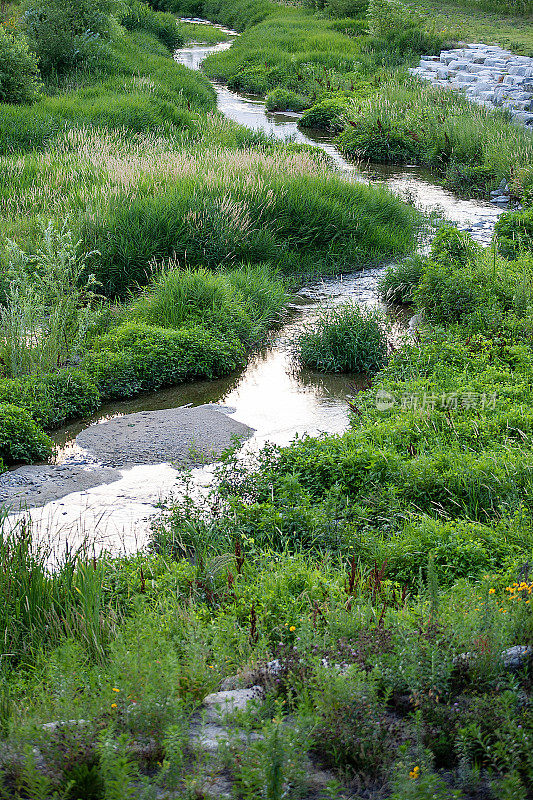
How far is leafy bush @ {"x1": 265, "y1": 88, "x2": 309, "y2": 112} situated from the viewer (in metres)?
25.6

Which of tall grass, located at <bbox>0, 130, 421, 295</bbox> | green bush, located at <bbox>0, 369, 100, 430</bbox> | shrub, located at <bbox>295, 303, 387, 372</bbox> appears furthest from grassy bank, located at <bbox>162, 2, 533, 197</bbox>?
green bush, located at <bbox>0, 369, 100, 430</bbox>

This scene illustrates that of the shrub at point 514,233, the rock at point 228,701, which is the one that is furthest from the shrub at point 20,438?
the shrub at point 514,233

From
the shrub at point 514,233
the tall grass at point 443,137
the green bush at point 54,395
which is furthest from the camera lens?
the tall grass at point 443,137

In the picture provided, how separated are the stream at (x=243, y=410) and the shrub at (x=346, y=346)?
0.59ft

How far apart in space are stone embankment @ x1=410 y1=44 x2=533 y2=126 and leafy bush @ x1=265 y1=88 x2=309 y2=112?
3905 millimetres

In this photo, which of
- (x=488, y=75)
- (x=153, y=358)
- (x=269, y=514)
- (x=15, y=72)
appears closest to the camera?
(x=269, y=514)

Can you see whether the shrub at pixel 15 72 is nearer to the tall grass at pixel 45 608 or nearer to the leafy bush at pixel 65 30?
the leafy bush at pixel 65 30

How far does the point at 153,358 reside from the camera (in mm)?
8484

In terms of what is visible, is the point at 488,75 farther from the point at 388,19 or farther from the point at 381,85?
the point at 388,19

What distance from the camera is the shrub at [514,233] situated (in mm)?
11250

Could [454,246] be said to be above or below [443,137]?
below

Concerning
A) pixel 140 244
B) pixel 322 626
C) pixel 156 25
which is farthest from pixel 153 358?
pixel 156 25

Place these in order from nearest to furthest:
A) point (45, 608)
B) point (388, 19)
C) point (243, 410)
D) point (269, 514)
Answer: point (45, 608), point (269, 514), point (243, 410), point (388, 19)

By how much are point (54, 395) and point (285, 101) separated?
20.8m
